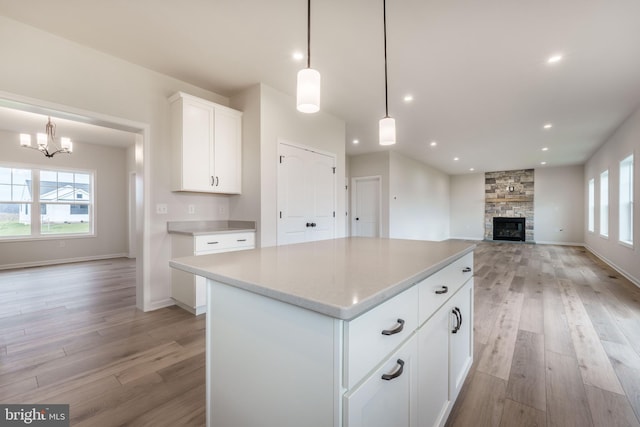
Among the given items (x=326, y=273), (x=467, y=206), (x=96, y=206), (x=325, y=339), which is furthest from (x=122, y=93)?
(x=467, y=206)

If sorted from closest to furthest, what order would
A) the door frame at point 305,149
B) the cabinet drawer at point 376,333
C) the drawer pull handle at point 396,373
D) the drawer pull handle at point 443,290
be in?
the cabinet drawer at point 376,333, the drawer pull handle at point 396,373, the drawer pull handle at point 443,290, the door frame at point 305,149

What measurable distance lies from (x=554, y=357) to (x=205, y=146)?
3883mm

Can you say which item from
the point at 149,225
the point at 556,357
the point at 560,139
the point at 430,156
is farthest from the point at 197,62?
the point at 560,139

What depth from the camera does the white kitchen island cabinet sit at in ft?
2.42

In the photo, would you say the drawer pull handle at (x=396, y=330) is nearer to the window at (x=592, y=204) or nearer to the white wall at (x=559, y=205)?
the window at (x=592, y=204)

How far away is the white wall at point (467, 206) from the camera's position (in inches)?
426

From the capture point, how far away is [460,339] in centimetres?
172

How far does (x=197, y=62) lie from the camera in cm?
294

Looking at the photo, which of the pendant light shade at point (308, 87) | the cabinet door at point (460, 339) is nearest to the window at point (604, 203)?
the cabinet door at point (460, 339)

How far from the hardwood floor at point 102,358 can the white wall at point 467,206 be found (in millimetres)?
10904

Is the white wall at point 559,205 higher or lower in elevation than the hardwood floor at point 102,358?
higher

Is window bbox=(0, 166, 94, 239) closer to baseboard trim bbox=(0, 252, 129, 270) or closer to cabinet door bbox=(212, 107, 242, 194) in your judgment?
baseboard trim bbox=(0, 252, 129, 270)

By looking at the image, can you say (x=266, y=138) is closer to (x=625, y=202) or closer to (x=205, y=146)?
(x=205, y=146)

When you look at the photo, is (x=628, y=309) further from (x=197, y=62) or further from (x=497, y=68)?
(x=197, y=62)
